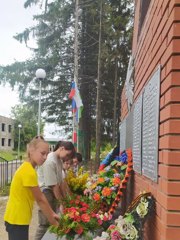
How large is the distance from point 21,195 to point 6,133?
89.9 meters

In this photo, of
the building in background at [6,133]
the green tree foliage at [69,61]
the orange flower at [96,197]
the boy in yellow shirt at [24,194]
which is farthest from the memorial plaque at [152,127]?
the building in background at [6,133]

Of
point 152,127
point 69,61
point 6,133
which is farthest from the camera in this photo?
point 6,133

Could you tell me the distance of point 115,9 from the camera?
2703cm

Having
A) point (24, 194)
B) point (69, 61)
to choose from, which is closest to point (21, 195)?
point (24, 194)

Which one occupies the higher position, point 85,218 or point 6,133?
point 6,133

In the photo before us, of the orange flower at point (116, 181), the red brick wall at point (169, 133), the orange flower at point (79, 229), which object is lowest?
the orange flower at point (79, 229)

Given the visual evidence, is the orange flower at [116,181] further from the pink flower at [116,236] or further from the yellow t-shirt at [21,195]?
the pink flower at [116,236]

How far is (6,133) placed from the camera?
92.8 m

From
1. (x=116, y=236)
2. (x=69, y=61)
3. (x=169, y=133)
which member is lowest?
(x=116, y=236)

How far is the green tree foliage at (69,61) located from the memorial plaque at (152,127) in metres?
22.2

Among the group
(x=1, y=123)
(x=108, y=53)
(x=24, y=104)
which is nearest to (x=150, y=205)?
(x=108, y=53)

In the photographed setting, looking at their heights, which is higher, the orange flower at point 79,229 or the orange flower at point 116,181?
the orange flower at point 116,181

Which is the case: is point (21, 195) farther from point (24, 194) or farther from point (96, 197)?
point (96, 197)

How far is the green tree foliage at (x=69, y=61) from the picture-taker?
2695cm
